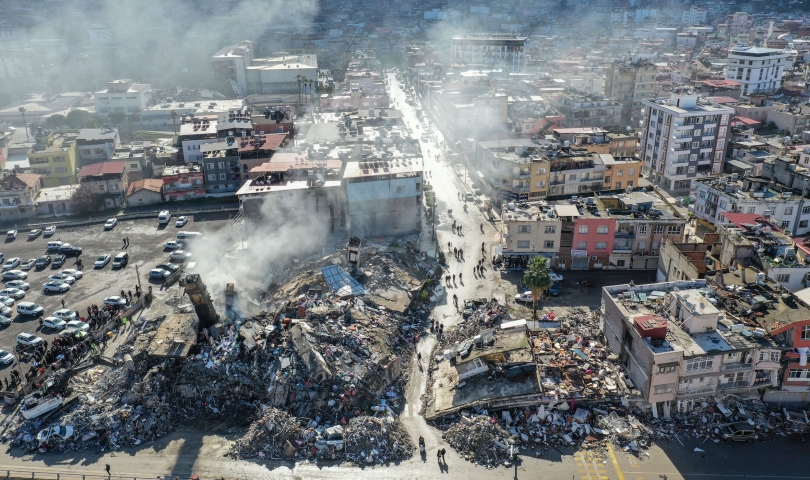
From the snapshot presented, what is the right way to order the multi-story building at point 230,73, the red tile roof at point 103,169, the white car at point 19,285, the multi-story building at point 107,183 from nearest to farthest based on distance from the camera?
1. the white car at point 19,285
2. the multi-story building at point 107,183
3. the red tile roof at point 103,169
4. the multi-story building at point 230,73

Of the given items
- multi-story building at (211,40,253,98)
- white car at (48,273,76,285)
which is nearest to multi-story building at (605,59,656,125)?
multi-story building at (211,40,253,98)

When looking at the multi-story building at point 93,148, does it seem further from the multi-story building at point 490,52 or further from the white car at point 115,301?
the multi-story building at point 490,52

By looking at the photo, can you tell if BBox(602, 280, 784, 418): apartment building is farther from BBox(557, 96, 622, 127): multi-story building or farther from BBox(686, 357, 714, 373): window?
BBox(557, 96, 622, 127): multi-story building

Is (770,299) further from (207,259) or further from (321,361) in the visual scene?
(207,259)

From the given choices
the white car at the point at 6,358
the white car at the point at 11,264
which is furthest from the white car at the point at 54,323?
the white car at the point at 11,264

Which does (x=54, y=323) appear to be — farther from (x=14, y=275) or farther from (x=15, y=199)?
(x=15, y=199)
